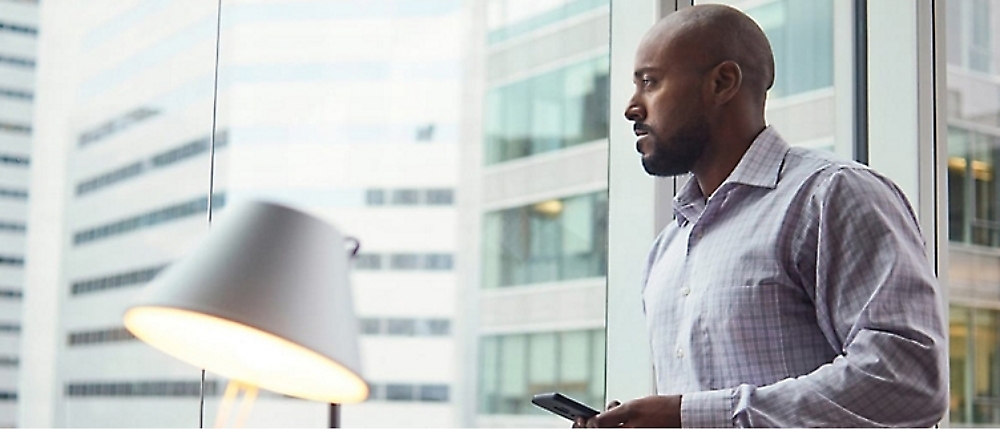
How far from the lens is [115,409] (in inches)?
83.0

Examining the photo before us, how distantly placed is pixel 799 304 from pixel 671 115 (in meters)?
0.35

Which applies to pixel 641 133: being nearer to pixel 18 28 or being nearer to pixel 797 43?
pixel 18 28

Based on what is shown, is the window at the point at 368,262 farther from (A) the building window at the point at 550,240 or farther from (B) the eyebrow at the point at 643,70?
(B) the eyebrow at the point at 643,70

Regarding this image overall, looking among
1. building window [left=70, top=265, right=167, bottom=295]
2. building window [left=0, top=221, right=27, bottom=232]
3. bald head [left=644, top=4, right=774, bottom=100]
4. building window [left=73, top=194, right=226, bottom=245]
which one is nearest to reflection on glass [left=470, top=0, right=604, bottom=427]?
building window [left=73, top=194, right=226, bottom=245]

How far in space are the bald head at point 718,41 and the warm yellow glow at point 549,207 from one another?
88 centimetres

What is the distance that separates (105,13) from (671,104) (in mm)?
1089

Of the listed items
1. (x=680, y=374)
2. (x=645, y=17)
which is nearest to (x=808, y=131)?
(x=645, y=17)

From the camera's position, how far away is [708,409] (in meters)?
1.59

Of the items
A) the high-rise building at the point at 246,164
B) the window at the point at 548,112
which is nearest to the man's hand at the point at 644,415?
the high-rise building at the point at 246,164

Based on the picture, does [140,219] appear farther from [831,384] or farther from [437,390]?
[831,384]

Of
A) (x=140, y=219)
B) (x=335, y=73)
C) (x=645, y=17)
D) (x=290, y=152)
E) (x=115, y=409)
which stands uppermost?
(x=645, y=17)

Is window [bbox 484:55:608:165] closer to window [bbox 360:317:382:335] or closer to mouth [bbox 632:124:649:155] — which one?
window [bbox 360:317:382:335]

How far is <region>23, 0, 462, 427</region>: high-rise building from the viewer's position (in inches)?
83.6

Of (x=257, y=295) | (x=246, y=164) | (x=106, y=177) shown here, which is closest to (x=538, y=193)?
(x=246, y=164)
